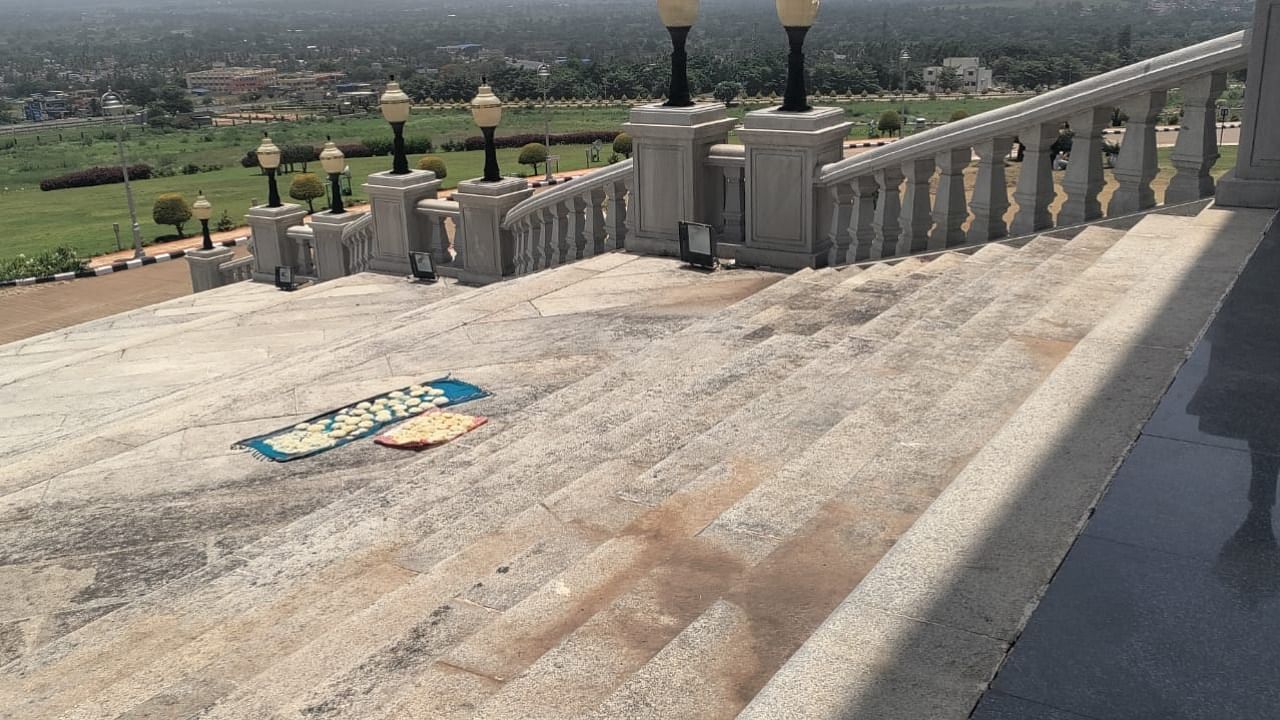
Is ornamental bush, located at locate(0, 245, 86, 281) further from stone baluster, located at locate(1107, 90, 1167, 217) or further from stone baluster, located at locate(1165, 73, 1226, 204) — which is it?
stone baluster, located at locate(1165, 73, 1226, 204)

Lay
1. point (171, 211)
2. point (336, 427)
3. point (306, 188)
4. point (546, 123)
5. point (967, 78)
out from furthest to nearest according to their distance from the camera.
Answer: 1. point (967, 78)
2. point (546, 123)
3. point (306, 188)
4. point (171, 211)
5. point (336, 427)

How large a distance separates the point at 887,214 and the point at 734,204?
2021 millimetres

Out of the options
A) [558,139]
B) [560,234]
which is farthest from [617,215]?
[558,139]

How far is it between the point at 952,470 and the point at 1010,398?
850mm

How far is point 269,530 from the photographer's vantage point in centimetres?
557

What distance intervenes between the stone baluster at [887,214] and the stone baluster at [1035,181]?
45.9 inches

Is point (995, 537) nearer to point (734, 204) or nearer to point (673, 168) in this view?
point (734, 204)

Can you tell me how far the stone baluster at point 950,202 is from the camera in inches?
353

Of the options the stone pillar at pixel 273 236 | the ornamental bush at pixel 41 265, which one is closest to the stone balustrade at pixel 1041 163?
the stone pillar at pixel 273 236

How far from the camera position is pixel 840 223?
33.9 ft

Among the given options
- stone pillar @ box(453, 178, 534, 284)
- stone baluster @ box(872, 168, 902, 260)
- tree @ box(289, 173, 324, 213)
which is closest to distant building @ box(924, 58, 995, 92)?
tree @ box(289, 173, 324, 213)

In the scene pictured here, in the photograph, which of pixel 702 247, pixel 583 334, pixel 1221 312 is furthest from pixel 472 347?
pixel 1221 312

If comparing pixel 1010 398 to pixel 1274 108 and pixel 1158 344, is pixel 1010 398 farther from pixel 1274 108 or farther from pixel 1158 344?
pixel 1274 108

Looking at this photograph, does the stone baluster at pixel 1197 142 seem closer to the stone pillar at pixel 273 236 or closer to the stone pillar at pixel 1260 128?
the stone pillar at pixel 1260 128
